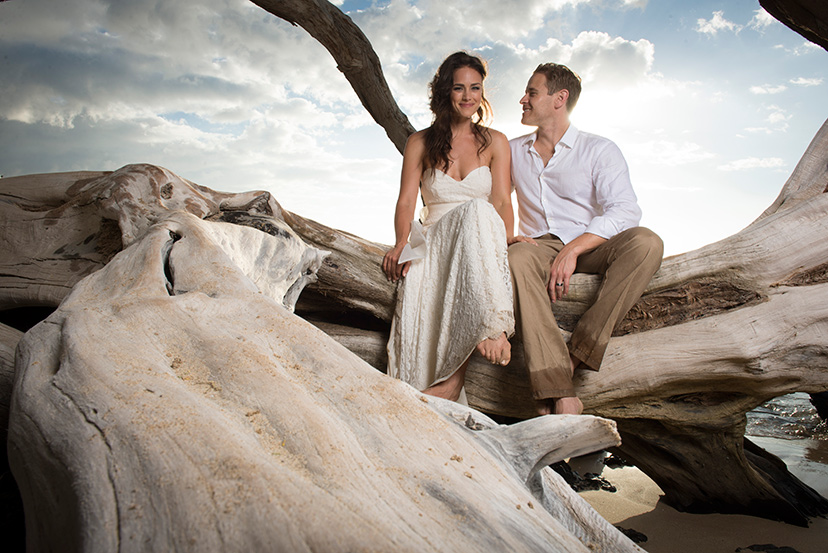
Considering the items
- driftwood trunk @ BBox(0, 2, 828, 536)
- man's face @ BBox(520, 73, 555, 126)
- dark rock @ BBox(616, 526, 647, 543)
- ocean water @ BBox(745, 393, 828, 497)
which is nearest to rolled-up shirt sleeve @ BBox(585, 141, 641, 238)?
driftwood trunk @ BBox(0, 2, 828, 536)

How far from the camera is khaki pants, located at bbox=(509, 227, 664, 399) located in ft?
8.13

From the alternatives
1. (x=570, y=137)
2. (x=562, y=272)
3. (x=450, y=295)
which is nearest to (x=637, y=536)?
(x=562, y=272)

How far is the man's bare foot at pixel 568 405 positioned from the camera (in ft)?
7.91

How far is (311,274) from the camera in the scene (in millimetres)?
2562

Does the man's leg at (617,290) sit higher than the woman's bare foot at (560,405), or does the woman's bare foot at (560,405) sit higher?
the man's leg at (617,290)

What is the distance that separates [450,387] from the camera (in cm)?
262

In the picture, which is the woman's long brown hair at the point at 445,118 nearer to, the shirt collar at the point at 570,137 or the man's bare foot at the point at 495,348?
the shirt collar at the point at 570,137

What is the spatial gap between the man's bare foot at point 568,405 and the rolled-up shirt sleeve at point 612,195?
89 centimetres

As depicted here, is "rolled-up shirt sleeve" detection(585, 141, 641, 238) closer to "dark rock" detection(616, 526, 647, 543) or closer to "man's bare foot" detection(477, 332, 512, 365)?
"man's bare foot" detection(477, 332, 512, 365)

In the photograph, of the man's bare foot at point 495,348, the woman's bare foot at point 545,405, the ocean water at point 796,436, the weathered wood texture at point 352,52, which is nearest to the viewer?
the man's bare foot at point 495,348

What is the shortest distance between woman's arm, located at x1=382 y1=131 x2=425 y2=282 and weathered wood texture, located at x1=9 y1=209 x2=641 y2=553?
1.45 metres

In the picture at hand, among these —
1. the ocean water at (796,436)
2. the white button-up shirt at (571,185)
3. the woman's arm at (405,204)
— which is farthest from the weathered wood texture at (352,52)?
the ocean water at (796,436)

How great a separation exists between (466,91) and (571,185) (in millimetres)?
836

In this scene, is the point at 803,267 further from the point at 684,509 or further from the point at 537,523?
the point at 537,523
